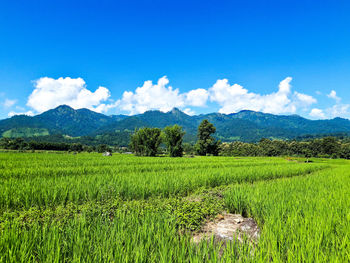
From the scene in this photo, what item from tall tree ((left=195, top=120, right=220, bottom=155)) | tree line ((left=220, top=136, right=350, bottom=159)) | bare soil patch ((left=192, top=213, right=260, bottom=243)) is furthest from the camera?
tree line ((left=220, top=136, right=350, bottom=159))

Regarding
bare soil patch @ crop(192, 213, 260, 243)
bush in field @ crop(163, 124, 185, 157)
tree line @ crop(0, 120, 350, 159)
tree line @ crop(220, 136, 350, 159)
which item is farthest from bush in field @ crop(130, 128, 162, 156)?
tree line @ crop(220, 136, 350, 159)

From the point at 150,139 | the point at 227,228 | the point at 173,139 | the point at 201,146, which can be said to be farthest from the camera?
the point at 201,146

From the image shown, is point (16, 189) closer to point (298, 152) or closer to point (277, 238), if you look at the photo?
point (277, 238)

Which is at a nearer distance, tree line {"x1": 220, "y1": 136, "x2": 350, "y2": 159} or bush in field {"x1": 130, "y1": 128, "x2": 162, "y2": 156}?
bush in field {"x1": 130, "y1": 128, "x2": 162, "y2": 156}

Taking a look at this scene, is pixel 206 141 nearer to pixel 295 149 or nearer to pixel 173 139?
pixel 173 139

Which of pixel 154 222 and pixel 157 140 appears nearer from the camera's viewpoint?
pixel 154 222

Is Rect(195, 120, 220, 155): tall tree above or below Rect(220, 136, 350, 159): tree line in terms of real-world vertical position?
above

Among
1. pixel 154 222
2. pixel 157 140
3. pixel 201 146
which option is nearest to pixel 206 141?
pixel 201 146

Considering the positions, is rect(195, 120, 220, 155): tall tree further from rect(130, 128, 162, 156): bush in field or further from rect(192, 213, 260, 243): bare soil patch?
rect(192, 213, 260, 243): bare soil patch

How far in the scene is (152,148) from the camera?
135 ft

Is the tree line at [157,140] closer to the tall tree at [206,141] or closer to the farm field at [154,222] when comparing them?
the tall tree at [206,141]

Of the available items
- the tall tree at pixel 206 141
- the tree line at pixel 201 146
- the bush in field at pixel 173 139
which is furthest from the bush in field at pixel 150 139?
the tall tree at pixel 206 141

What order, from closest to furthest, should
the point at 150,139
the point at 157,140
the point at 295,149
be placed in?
the point at 150,139
the point at 157,140
the point at 295,149

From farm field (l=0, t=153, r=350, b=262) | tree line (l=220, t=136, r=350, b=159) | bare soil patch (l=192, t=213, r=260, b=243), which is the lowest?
tree line (l=220, t=136, r=350, b=159)
